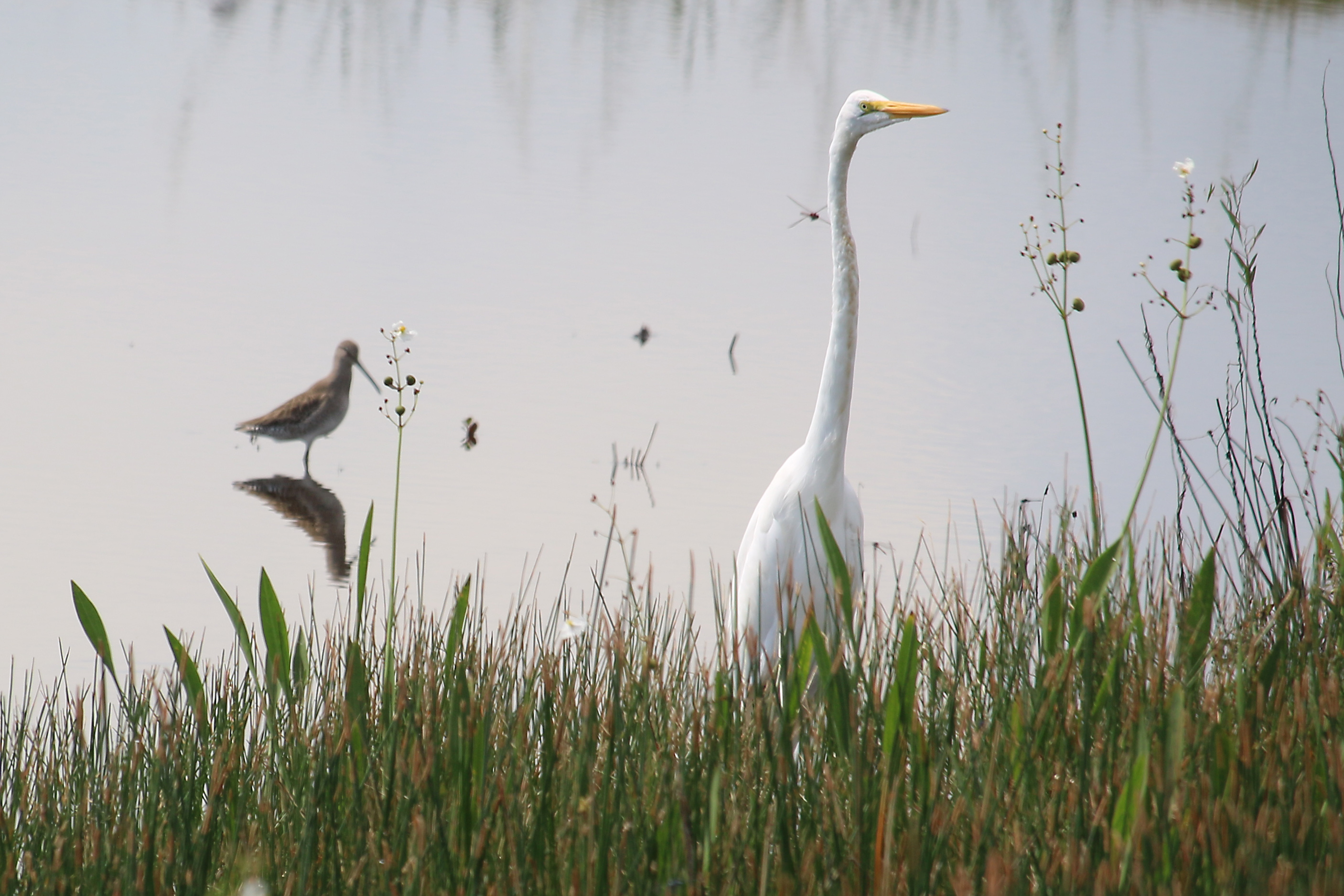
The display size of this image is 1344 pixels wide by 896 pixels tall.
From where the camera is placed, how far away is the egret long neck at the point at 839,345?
2.60 m

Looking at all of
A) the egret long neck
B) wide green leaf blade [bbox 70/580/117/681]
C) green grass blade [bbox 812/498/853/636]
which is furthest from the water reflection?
green grass blade [bbox 812/498/853/636]

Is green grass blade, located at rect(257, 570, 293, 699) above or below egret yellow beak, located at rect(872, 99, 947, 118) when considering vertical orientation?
below

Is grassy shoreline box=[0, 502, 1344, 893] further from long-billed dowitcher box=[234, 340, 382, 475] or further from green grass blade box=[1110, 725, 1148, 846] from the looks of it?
long-billed dowitcher box=[234, 340, 382, 475]

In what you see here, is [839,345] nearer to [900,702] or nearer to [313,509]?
[900,702]

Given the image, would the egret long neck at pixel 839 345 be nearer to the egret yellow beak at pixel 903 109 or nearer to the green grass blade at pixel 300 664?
the egret yellow beak at pixel 903 109

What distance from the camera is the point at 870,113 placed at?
266cm

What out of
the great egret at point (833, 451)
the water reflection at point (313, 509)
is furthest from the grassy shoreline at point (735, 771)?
the water reflection at point (313, 509)

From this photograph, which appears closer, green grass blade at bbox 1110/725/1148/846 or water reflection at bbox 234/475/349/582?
green grass blade at bbox 1110/725/1148/846

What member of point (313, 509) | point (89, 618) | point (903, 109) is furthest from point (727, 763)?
point (313, 509)

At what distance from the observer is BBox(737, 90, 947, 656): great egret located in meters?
2.58

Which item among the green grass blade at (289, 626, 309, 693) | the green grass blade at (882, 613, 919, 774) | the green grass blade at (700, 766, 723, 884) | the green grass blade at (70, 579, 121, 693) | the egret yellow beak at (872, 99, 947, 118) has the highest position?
the egret yellow beak at (872, 99, 947, 118)

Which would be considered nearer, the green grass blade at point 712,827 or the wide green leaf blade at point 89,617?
the green grass blade at point 712,827

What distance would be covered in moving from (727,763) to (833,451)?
1.07m

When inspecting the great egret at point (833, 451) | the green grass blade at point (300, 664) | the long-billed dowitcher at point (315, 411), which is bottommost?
the green grass blade at point (300, 664)
